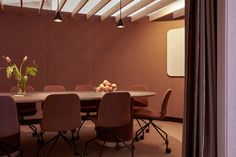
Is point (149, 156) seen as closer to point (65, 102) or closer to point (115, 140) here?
point (115, 140)

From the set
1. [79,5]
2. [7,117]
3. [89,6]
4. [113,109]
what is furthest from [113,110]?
[89,6]

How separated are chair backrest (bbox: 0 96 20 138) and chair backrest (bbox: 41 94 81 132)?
0.34 metres

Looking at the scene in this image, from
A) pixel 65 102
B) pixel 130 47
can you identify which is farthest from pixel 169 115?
pixel 65 102

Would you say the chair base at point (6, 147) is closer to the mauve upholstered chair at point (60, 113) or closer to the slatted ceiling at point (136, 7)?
the mauve upholstered chair at point (60, 113)

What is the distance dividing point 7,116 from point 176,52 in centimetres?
435

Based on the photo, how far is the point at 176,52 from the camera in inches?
238

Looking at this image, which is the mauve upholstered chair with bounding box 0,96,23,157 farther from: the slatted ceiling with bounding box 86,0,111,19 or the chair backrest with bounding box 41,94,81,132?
the slatted ceiling with bounding box 86,0,111,19

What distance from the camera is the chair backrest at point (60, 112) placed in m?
2.83

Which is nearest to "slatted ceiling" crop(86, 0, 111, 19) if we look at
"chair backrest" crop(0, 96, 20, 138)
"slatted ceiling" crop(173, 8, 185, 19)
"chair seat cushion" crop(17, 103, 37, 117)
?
"slatted ceiling" crop(173, 8, 185, 19)

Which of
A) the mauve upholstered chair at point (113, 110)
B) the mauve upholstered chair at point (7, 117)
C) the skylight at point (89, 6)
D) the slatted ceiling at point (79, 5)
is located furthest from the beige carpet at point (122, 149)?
the skylight at point (89, 6)

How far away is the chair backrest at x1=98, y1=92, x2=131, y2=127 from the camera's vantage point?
306 centimetres

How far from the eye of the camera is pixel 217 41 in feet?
6.21

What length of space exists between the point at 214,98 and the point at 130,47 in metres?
4.81

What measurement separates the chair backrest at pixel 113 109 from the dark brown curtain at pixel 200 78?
4.12ft
